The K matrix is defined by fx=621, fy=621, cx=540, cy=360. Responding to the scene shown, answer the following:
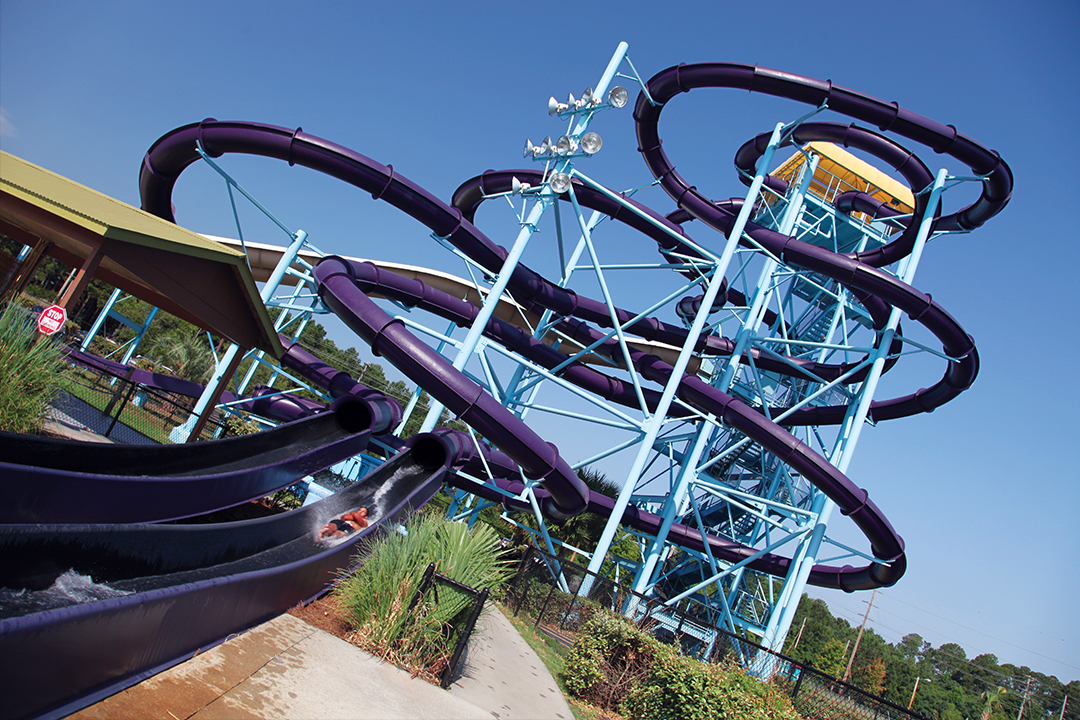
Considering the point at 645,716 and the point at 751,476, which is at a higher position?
the point at 751,476

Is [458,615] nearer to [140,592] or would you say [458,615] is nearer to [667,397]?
[140,592]

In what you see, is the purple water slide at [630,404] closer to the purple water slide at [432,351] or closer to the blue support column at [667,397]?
the purple water slide at [432,351]

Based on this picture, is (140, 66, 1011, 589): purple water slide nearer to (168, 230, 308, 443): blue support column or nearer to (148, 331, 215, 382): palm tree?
(168, 230, 308, 443): blue support column

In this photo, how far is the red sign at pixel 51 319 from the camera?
8750mm

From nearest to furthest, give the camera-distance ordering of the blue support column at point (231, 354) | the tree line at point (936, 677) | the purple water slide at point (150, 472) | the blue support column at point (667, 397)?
the purple water slide at point (150, 472)
the blue support column at point (667, 397)
the blue support column at point (231, 354)
the tree line at point (936, 677)

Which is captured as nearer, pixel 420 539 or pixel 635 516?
pixel 420 539

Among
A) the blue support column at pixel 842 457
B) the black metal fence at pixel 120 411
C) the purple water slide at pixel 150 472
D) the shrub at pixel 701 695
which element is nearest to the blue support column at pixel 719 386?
the blue support column at pixel 842 457

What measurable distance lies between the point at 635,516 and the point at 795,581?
14.8ft

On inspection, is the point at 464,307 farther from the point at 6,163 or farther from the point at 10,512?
the point at 10,512

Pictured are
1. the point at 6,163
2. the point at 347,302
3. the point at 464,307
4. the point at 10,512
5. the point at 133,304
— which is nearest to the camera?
the point at 10,512

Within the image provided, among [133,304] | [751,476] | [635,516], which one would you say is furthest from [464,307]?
[133,304]

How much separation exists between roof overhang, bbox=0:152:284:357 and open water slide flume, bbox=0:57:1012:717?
1586 millimetres

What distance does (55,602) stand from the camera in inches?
162

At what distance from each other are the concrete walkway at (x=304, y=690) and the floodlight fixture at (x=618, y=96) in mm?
9766
